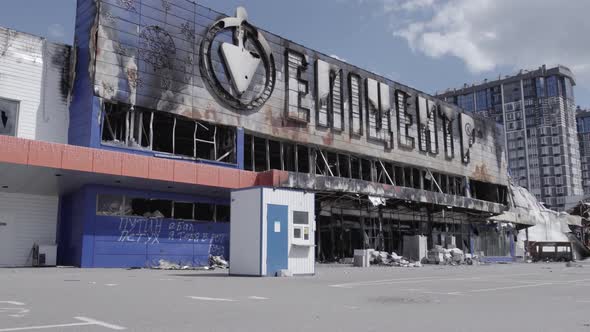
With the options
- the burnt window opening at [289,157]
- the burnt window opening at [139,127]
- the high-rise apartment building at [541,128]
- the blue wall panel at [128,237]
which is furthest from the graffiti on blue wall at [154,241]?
the high-rise apartment building at [541,128]

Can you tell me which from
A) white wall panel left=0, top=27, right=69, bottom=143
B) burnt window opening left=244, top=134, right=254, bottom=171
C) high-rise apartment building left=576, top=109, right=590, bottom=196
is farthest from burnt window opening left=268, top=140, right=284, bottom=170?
high-rise apartment building left=576, top=109, right=590, bottom=196

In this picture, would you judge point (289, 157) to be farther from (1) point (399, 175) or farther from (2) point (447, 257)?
(2) point (447, 257)

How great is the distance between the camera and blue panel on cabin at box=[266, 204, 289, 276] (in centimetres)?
2011

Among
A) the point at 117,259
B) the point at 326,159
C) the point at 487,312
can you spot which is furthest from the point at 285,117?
the point at 487,312

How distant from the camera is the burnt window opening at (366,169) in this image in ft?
147

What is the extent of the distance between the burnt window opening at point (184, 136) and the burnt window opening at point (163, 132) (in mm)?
418

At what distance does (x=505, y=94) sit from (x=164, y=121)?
445ft

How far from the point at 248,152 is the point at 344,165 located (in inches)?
Result: 400

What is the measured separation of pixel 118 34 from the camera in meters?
28.5

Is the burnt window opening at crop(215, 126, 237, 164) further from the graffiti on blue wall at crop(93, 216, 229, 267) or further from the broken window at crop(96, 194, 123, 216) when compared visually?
the broken window at crop(96, 194, 123, 216)

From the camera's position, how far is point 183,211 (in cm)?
3114

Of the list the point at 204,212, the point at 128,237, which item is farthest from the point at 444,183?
the point at 128,237

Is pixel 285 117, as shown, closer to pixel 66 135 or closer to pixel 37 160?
pixel 66 135

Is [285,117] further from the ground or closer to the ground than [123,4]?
closer to the ground
